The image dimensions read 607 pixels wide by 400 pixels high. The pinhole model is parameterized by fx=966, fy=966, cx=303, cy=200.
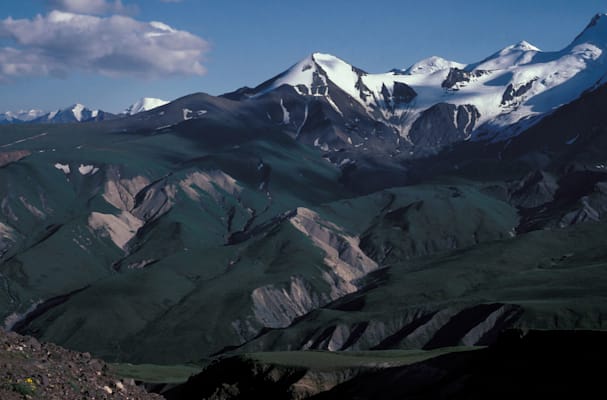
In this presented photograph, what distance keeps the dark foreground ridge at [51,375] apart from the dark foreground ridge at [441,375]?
25251mm

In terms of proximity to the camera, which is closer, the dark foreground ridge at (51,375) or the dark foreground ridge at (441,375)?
the dark foreground ridge at (51,375)

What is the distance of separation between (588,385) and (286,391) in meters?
33.9

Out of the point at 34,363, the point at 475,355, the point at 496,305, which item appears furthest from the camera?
the point at 496,305

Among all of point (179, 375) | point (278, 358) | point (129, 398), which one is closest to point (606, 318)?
point (179, 375)

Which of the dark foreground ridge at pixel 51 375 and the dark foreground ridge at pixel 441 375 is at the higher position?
the dark foreground ridge at pixel 51 375

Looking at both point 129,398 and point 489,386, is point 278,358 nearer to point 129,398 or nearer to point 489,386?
point 489,386

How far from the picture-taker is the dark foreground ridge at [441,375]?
198 ft

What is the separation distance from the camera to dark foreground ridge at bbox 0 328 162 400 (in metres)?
38.0

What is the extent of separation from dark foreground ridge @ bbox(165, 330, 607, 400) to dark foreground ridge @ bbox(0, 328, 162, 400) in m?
25.3

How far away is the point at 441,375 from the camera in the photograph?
243ft

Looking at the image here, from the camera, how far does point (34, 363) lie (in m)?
41.7

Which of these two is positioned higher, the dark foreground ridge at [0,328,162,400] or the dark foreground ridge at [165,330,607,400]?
the dark foreground ridge at [0,328,162,400]

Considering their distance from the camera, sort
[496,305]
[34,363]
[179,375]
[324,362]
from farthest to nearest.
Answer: [496,305] → [179,375] → [324,362] → [34,363]

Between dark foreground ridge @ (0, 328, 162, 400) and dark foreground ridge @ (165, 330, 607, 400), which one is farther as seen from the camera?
dark foreground ridge @ (165, 330, 607, 400)
